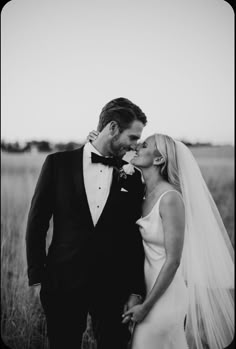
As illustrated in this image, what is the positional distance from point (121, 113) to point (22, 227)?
180 cm

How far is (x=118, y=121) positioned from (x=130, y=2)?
750mm

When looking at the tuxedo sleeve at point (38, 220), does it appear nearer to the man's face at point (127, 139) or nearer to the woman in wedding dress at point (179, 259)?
the man's face at point (127, 139)

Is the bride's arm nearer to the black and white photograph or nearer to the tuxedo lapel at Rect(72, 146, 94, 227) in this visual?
the black and white photograph

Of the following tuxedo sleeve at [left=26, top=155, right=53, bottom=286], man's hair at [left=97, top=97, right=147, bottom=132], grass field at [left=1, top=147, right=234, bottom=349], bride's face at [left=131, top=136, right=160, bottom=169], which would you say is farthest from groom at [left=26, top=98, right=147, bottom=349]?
grass field at [left=1, top=147, right=234, bottom=349]

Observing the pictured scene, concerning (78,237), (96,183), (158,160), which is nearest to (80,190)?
(96,183)

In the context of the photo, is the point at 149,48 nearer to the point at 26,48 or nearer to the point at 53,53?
the point at 53,53

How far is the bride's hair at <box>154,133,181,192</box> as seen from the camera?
199cm

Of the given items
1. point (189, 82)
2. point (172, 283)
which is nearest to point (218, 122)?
point (189, 82)

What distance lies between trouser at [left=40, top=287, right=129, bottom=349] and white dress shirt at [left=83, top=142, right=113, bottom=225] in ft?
1.37

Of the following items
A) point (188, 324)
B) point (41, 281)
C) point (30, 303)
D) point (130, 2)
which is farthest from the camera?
point (30, 303)

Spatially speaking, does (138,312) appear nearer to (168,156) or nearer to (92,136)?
(168,156)

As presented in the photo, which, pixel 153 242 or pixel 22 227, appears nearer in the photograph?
pixel 153 242

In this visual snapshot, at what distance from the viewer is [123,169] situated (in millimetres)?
1987

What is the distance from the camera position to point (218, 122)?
96.8 inches
